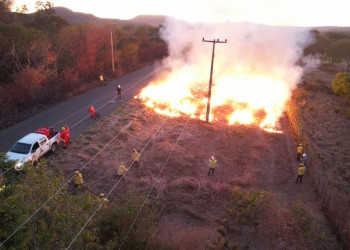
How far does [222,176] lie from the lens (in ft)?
56.2

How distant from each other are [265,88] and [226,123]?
14.3m

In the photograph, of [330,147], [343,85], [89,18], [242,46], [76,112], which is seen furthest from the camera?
[89,18]

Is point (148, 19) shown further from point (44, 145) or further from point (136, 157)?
point (136, 157)

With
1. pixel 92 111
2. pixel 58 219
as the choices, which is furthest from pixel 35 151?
pixel 58 219

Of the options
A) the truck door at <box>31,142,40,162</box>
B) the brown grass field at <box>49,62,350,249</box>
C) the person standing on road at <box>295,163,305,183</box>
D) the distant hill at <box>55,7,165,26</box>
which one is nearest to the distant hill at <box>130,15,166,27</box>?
the distant hill at <box>55,7,165,26</box>

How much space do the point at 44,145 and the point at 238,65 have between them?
115 feet

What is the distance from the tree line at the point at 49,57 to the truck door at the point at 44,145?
1005 centimetres

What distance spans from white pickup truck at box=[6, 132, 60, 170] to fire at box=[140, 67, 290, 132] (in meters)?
13.0

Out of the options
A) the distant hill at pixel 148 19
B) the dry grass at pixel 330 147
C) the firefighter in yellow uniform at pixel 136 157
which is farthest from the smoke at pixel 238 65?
the distant hill at pixel 148 19

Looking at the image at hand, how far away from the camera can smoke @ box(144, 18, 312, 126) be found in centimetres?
3356

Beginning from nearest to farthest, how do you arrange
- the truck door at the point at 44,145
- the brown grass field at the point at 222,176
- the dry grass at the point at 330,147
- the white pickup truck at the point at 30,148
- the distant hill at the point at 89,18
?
the brown grass field at the point at 222,176
the dry grass at the point at 330,147
the white pickup truck at the point at 30,148
the truck door at the point at 44,145
the distant hill at the point at 89,18

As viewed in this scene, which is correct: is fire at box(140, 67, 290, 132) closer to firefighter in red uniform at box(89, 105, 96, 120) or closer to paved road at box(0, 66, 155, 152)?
paved road at box(0, 66, 155, 152)

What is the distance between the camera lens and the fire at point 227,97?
28059 millimetres

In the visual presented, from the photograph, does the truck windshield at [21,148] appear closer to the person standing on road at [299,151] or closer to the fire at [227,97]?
the fire at [227,97]
